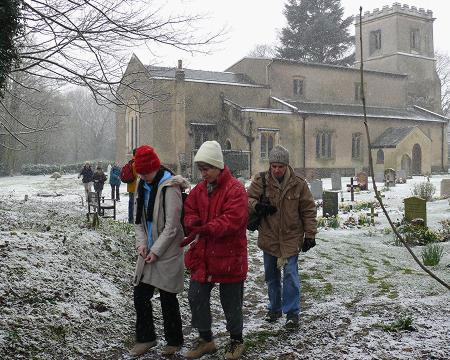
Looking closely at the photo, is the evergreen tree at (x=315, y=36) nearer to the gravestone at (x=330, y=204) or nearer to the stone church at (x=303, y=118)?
the stone church at (x=303, y=118)

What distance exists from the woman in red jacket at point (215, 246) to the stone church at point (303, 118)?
21301mm

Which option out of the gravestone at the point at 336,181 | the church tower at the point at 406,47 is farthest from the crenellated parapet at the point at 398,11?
the gravestone at the point at 336,181

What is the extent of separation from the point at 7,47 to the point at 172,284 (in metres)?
3.91

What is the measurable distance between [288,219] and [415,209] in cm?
827

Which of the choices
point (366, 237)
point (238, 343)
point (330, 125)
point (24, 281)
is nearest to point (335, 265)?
point (366, 237)

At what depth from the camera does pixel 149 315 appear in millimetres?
4395

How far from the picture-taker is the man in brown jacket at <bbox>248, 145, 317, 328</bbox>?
506 cm

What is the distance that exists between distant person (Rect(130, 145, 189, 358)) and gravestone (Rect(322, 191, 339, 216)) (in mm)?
11328

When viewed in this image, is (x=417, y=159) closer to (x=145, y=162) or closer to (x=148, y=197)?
(x=148, y=197)

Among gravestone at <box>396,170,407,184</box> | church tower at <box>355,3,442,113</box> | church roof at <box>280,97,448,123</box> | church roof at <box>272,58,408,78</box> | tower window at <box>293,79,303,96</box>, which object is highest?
church tower at <box>355,3,442,113</box>

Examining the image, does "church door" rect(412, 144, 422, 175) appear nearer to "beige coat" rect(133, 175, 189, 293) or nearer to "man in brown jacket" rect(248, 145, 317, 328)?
"man in brown jacket" rect(248, 145, 317, 328)

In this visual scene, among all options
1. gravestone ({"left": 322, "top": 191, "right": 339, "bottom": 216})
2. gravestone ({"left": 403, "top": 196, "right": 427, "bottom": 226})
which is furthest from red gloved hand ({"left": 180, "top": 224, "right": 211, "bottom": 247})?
gravestone ({"left": 322, "top": 191, "right": 339, "bottom": 216})

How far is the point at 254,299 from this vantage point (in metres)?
6.44

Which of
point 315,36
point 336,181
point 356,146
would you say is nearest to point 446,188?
point 336,181
